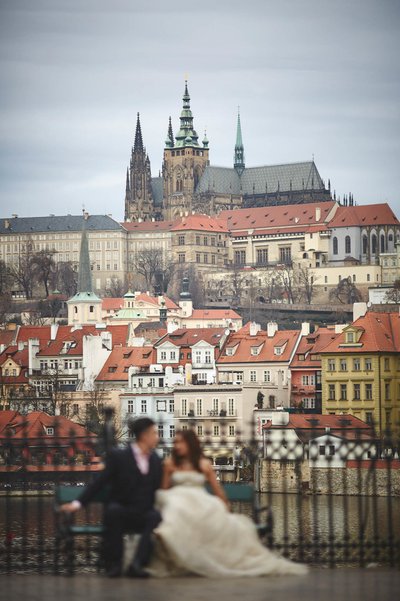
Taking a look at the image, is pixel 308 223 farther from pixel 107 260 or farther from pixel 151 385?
pixel 151 385

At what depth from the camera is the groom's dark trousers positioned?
1412 centimetres

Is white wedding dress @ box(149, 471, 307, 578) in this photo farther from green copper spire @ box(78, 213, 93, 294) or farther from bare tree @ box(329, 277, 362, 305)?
bare tree @ box(329, 277, 362, 305)

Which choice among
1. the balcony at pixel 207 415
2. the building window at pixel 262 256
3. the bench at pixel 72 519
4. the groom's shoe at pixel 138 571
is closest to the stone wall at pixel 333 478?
the balcony at pixel 207 415

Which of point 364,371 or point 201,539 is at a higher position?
point 364,371

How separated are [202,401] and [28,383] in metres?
12.0

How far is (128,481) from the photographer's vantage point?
46.6ft

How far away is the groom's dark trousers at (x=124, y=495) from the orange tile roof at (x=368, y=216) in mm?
162529

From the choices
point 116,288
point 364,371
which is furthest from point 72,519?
point 116,288

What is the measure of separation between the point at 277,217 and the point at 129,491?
177900 millimetres

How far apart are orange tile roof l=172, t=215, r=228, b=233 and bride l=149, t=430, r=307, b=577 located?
177978 mm

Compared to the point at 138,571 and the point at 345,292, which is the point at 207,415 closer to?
the point at 138,571

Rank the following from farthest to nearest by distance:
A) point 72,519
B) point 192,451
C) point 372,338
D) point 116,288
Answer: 1. point 116,288
2. point 372,338
3. point 72,519
4. point 192,451

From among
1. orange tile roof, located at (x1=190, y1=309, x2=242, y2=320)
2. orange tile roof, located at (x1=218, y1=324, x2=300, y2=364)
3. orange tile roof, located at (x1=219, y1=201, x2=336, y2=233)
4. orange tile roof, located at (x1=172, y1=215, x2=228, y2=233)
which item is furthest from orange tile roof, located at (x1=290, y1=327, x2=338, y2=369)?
orange tile roof, located at (x1=172, y1=215, x2=228, y2=233)

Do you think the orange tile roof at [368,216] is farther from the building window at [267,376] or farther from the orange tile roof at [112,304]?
the building window at [267,376]
